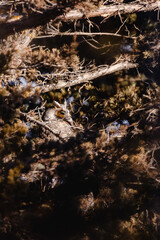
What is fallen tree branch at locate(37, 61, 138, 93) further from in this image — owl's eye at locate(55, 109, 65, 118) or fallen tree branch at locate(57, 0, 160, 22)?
fallen tree branch at locate(57, 0, 160, 22)

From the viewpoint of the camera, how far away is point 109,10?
2.85m

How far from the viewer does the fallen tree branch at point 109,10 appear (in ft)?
8.36

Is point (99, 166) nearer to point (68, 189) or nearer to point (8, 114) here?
point (68, 189)

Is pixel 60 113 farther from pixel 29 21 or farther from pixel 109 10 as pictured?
pixel 109 10

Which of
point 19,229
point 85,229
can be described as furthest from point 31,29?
point 85,229

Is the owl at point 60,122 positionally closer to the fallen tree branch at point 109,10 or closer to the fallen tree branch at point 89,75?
the fallen tree branch at point 89,75

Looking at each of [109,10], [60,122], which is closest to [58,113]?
[60,122]

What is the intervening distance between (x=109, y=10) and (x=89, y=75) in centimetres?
133

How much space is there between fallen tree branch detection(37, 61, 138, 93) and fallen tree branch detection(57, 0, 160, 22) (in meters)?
1.12

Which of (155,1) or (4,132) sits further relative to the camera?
(155,1)

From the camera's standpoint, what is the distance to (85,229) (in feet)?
7.49

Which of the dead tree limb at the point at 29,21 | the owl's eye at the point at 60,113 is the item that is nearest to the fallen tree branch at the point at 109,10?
the dead tree limb at the point at 29,21

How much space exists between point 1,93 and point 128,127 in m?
3.00

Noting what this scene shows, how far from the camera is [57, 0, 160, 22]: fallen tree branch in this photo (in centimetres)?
255
